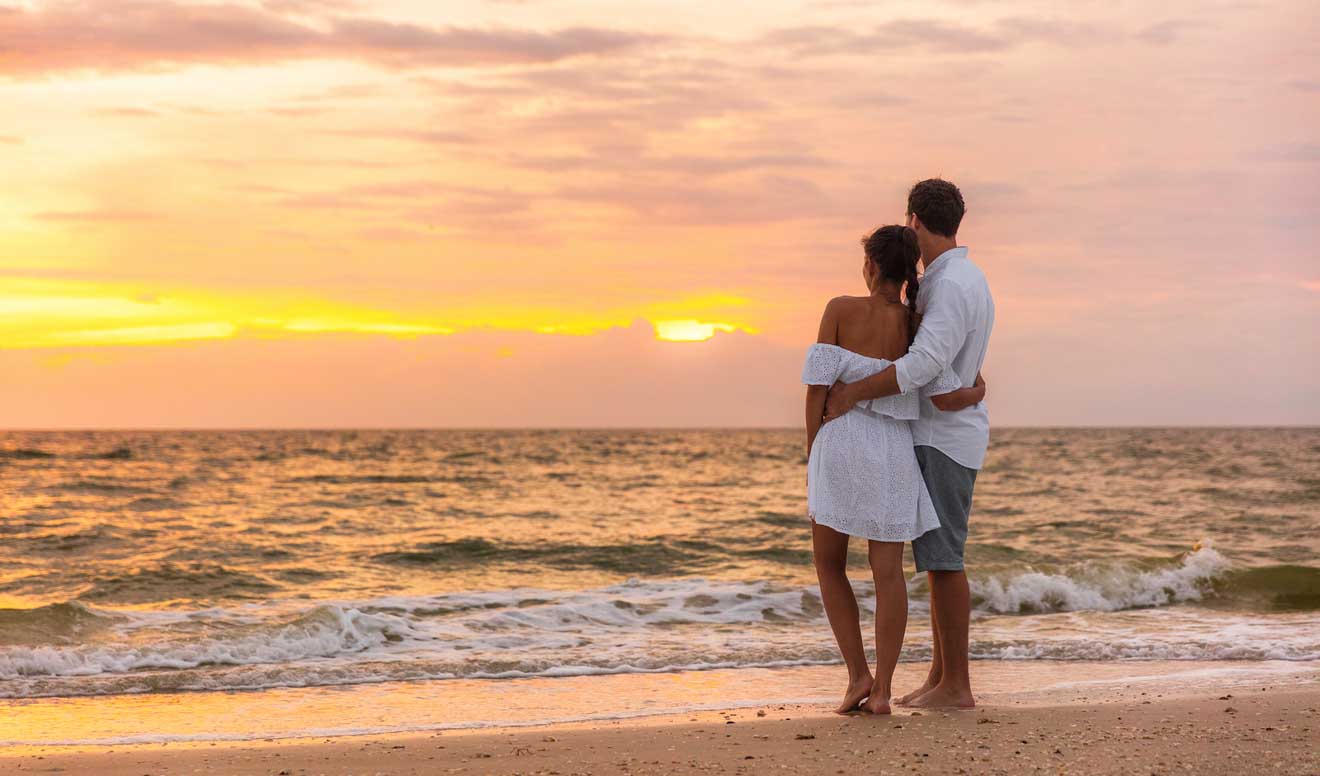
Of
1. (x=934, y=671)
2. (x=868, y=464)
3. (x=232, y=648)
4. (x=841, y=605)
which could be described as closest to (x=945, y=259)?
(x=868, y=464)

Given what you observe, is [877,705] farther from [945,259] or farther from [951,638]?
[945,259]

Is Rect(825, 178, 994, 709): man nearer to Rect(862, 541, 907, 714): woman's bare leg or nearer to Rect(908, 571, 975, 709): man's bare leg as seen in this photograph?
Rect(908, 571, 975, 709): man's bare leg

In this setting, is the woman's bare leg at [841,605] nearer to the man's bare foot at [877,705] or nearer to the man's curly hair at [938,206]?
the man's bare foot at [877,705]

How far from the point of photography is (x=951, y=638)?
4.82m

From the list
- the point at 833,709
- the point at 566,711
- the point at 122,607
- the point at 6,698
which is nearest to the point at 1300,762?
the point at 833,709

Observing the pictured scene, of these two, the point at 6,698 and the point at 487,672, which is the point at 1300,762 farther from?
the point at 6,698

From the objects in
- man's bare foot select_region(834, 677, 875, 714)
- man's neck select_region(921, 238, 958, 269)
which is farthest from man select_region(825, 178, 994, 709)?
man's bare foot select_region(834, 677, 875, 714)

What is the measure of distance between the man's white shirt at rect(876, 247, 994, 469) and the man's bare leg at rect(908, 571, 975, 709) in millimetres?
525

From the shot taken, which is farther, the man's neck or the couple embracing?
the man's neck

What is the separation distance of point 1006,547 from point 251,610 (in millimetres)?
9140

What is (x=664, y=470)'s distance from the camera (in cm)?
3228

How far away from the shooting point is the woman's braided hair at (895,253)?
446 centimetres

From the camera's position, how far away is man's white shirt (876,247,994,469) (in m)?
4.34

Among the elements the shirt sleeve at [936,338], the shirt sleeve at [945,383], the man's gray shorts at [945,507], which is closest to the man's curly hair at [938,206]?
the shirt sleeve at [936,338]
